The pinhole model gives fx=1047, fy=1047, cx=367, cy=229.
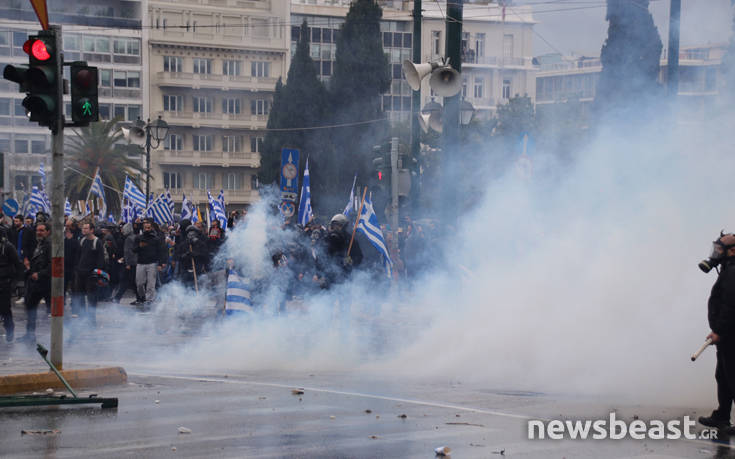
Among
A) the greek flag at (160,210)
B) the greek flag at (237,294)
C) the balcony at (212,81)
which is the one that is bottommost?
the greek flag at (237,294)

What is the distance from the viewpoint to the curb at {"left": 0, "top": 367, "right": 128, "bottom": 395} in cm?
996

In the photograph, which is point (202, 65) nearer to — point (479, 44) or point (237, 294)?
point (479, 44)

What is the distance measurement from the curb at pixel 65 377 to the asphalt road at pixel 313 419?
214 millimetres

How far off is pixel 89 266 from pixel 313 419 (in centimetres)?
920

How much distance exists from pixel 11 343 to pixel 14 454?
7.70m

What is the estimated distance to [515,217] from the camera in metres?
14.7

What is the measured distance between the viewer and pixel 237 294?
1409 cm

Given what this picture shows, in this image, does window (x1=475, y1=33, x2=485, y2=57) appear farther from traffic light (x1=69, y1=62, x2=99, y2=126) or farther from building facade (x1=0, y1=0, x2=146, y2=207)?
traffic light (x1=69, y1=62, x2=99, y2=126)

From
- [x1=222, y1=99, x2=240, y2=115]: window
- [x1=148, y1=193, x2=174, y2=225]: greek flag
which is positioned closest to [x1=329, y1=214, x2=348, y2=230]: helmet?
[x1=148, y1=193, x2=174, y2=225]: greek flag

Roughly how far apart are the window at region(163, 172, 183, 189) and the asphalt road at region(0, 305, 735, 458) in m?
64.0

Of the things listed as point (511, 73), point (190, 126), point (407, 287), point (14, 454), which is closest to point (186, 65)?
point (190, 126)

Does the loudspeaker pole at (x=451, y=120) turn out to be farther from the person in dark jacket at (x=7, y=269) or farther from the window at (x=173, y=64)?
the window at (x=173, y=64)

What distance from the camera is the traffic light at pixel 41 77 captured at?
9.86 metres

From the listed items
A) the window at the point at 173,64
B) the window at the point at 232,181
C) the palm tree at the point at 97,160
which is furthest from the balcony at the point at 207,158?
the palm tree at the point at 97,160
